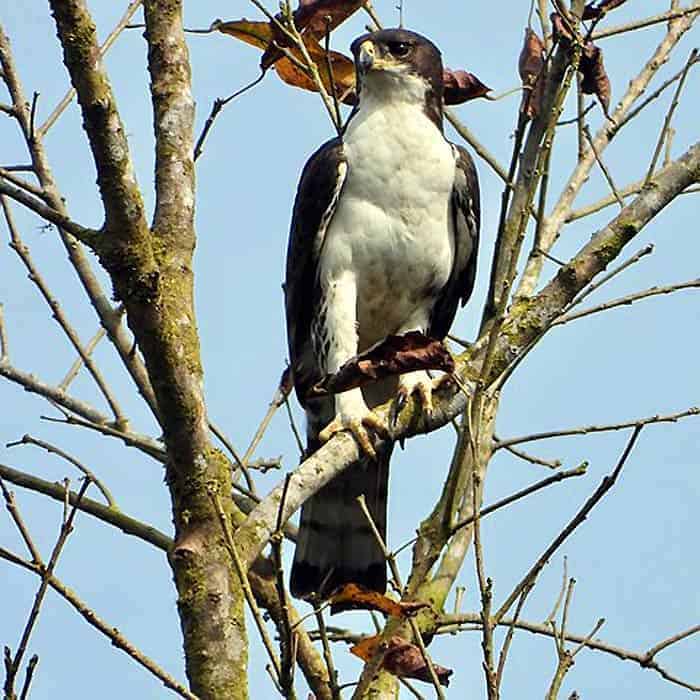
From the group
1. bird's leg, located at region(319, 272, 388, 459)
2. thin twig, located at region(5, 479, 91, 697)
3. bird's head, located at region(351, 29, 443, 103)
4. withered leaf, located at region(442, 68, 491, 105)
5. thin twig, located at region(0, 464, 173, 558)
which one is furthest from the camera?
bird's head, located at region(351, 29, 443, 103)

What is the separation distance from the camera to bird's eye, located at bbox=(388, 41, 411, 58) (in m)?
6.55

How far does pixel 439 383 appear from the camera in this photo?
216 inches

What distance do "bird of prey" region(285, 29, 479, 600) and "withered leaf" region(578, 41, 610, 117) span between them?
1.09 meters

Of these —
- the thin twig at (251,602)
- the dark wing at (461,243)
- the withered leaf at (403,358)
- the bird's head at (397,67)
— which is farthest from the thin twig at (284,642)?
the bird's head at (397,67)

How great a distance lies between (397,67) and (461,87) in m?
0.93

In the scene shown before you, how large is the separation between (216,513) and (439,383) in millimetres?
2141

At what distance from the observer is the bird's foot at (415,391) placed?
206 inches

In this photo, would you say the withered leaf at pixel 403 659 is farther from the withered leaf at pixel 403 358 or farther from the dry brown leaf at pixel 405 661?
the withered leaf at pixel 403 358

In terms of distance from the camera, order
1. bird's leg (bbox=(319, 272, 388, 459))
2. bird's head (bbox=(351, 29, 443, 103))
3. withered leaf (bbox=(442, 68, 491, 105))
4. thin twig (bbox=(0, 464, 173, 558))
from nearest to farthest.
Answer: thin twig (bbox=(0, 464, 173, 558)), withered leaf (bbox=(442, 68, 491, 105)), bird's leg (bbox=(319, 272, 388, 459)), bird's head (bbox=(351, 29, 443, 103))

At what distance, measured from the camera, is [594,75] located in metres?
5.25

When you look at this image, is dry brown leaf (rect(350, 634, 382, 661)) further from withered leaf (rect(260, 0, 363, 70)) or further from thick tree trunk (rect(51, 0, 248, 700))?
withered leaf (rect(260, 0, 363, 70))

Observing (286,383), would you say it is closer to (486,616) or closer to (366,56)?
(366,56)

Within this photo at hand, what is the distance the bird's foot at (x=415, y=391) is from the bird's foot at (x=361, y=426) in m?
0.08

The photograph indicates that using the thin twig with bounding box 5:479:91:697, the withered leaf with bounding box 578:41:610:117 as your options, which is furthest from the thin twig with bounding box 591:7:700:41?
the thin twig with bounding box 5:479:91:697
